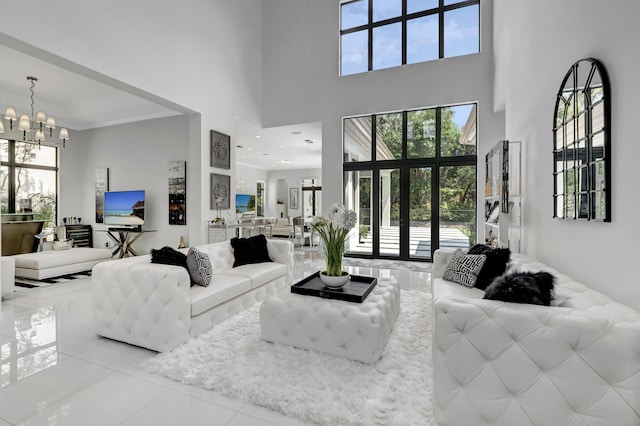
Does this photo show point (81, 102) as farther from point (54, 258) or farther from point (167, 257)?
point (167, 257)

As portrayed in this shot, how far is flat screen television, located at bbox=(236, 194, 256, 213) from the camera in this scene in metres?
13.5

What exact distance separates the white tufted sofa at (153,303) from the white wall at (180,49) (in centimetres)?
274

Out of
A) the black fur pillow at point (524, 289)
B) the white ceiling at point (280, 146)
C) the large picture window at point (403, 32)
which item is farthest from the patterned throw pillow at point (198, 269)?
the large picture window at point (403, 32)

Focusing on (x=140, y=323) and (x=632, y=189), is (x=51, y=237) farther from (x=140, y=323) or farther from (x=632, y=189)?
(x=632, y=189)

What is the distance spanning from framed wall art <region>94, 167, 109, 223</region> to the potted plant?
262 inches

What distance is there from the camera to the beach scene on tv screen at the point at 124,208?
6.82 metres

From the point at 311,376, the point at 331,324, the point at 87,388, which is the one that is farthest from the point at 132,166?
the point at 311,376

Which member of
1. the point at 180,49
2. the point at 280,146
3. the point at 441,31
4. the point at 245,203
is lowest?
the point at 245,203

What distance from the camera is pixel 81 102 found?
22.4ft

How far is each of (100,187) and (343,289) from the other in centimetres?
721

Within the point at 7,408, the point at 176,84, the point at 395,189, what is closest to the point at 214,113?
the point at 176,84

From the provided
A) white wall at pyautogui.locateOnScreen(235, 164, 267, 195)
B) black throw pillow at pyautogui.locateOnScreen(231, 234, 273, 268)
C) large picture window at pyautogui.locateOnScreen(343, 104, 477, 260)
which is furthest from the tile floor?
white wall at pyautogui.locateOnScreen(235, 164, 267, 195)

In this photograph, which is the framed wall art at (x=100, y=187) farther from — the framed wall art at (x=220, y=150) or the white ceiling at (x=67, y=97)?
the framed wall art at (x=220, y=150)

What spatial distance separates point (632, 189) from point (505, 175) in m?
2.33
